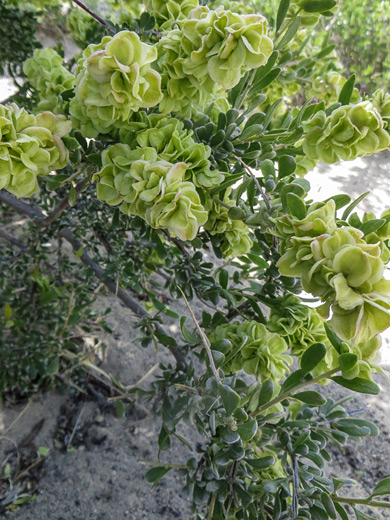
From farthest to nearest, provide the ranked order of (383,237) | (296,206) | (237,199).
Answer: (237,199)
(383,237)
(296,206)

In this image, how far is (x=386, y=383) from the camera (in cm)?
224

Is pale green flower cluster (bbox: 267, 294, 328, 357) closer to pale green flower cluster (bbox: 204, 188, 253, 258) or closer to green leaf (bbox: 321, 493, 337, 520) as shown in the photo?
pale green flower cluster (bbox: 204, 188, 253, 258)

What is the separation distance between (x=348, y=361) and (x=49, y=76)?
869 mm

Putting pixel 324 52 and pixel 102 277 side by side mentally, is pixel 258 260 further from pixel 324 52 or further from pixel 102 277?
pixel 324 52

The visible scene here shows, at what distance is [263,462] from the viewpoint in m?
0.87

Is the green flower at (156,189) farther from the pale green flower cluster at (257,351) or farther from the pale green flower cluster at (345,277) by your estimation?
the pale green flower cluster at (257,351)

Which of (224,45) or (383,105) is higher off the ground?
(224,45)

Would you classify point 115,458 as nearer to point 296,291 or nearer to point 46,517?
point 46,517

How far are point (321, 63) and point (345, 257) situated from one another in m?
1.16

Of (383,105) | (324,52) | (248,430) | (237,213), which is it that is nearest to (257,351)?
(248,430)

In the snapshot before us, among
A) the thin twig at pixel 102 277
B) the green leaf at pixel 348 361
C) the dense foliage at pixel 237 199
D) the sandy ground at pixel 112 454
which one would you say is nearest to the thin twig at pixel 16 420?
the sandy ground at pixel 112 454

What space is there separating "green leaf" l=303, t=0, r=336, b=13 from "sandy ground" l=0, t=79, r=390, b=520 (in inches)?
41.1

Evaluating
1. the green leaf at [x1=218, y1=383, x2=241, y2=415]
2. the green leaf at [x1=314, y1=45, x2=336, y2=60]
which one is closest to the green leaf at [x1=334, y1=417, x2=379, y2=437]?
the green leaf at [x1=218, y1=383, x2=241, y2=415]

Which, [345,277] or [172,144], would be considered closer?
[345,277]
